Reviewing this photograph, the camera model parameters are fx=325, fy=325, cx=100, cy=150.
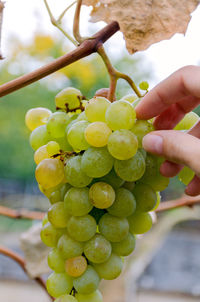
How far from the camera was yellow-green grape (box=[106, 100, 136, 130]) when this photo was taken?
37 centimetres

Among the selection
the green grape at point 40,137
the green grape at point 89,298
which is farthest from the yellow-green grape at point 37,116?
the green grape at point 89,298

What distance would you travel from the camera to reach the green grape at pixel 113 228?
418 mm

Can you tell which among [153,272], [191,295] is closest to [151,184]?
[191,295]

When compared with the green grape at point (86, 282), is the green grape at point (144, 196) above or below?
above

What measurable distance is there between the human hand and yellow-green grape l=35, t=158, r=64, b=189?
0.38 feet

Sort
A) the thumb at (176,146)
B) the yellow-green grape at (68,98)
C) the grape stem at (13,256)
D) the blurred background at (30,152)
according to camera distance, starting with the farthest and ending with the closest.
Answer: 1. the blurred background at (30,152)
2. the grape stem at (13,256)
3. the yellow-green grape at (68,98)
4. the thumb at (176,146)

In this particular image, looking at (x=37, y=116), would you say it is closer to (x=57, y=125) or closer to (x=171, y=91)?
(x=57, y=125)

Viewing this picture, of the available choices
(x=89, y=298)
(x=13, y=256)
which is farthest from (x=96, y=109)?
(x=13, y=256)

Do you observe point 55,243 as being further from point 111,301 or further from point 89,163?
point 111,301

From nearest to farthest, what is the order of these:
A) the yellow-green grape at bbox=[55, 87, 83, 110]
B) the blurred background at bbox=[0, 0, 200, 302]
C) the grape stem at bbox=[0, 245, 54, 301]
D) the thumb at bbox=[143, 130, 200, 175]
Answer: the thumb at bbox=[143, 130, 200, 175], the yellow-green grape at bbox=[55, 87, 83, 110], the grape stem at bbox=[0, 245, 54, 301], the blurred background at bbox=[0, 0, 200, 302]

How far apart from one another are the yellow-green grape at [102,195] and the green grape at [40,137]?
0.11 m

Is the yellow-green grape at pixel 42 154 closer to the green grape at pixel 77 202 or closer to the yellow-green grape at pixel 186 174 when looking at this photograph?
the green grape at pixel 77 202

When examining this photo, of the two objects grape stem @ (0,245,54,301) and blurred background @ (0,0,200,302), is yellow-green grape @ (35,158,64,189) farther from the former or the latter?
blurred background @ (0,0,200,302)

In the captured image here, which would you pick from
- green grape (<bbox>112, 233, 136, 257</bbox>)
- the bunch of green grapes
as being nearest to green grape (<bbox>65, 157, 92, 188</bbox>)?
the bunch of green grapes
